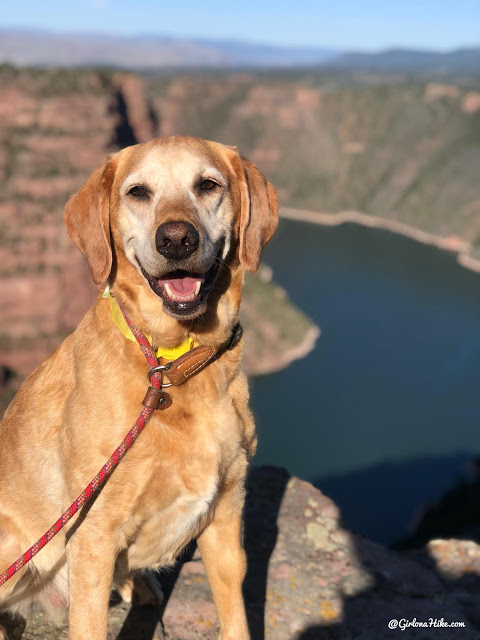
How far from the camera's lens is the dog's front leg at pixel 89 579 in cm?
444

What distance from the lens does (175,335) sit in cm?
488

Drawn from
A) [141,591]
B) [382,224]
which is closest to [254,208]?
[141,591]

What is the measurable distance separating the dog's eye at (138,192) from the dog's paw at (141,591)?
141 inches

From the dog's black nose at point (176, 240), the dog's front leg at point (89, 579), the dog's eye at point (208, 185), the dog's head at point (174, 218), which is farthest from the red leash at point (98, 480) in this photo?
the dog's eye at point (208, 185)

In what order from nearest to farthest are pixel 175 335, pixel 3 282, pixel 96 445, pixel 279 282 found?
pixel 96 445, pixel 175 335, pixel 3 282, pixel 279 282

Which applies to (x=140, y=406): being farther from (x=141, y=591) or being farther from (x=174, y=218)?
(x=141, y=591)

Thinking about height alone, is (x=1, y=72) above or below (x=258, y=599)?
above

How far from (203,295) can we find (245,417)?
106cm

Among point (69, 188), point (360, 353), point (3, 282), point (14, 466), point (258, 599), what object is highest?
point (14, 466)

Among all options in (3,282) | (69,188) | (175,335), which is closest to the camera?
(175,335)

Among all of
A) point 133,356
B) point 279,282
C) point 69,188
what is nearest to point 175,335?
point 133,356

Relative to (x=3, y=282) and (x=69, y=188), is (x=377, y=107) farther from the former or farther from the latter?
(x=3, y=282)

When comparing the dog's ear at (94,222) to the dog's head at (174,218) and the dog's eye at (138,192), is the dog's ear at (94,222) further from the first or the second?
the dog's eye at (138,192)

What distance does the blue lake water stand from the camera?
250ft
